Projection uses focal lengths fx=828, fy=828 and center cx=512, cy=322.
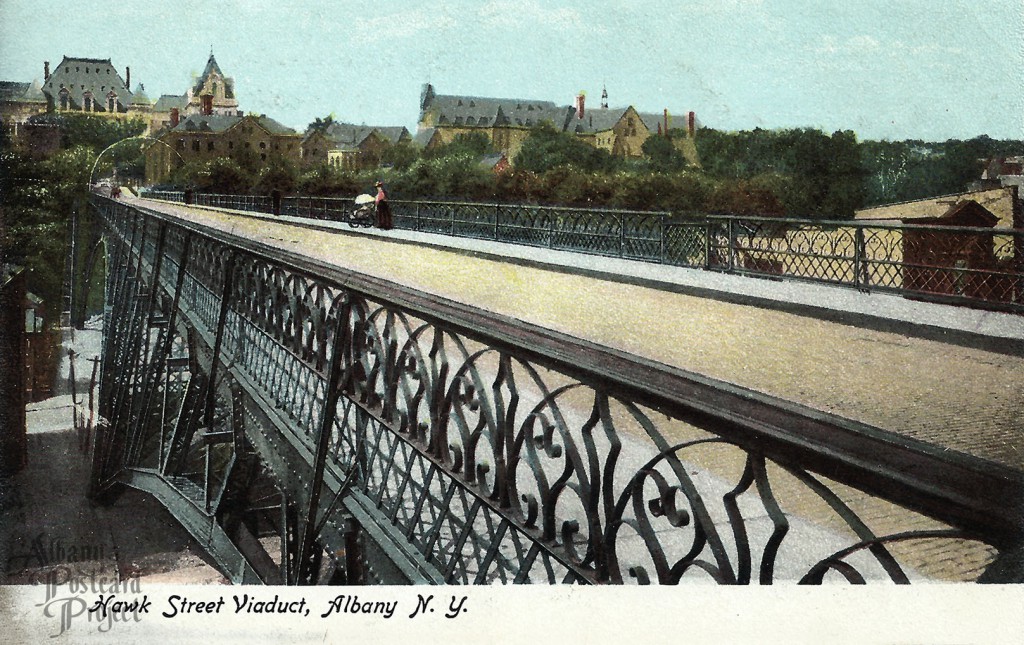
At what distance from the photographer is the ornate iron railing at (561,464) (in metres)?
1.60

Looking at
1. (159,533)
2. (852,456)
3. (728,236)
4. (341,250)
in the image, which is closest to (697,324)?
(728,236)

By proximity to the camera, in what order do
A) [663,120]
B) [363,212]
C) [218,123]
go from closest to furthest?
[218,123] → [663,120] → [363,212]

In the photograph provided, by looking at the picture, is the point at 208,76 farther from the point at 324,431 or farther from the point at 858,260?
the point at 858,260

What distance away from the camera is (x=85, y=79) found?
16.7 ft

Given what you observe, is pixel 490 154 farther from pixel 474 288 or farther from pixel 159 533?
pixel 159 533

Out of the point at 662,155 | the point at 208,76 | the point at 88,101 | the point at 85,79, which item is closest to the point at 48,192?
the point at 88,101

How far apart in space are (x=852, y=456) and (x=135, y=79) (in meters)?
5.07

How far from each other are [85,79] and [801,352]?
294 inches

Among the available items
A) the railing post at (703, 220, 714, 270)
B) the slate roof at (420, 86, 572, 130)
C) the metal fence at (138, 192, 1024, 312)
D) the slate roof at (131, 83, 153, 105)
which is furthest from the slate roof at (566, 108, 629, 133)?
the railing post at (703, 220, 714, 270)

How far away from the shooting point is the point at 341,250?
787 inches

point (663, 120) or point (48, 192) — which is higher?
point (663, 120)

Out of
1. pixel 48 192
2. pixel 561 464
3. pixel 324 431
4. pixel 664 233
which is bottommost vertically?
pixel 561 464

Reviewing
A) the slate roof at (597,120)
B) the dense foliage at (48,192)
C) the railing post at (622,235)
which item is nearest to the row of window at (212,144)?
the dense foliage at (48,192)

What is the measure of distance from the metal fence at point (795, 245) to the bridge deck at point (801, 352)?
0.59 metres
